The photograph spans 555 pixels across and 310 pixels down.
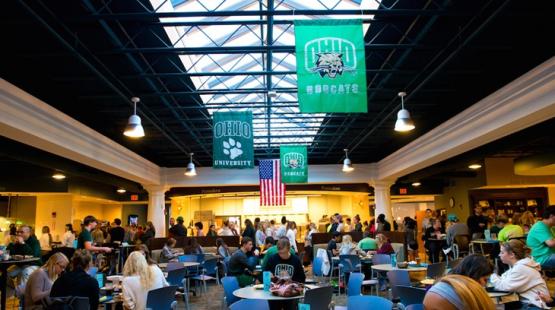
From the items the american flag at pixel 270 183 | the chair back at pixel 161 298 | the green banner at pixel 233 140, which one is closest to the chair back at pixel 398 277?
the chair back at pixel 161 298

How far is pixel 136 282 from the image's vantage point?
18.3 feet

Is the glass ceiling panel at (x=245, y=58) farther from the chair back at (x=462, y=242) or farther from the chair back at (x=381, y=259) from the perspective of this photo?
the chair back at (x=462, y=242)

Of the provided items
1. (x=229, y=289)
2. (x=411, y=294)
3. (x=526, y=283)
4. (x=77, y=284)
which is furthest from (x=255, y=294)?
(x=526, y=283)

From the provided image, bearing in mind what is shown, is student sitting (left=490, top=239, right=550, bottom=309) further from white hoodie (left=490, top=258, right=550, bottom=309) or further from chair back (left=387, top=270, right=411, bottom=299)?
chair back (left=387, top=270, right=411, bottom=299)

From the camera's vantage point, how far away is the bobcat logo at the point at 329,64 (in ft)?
20.7

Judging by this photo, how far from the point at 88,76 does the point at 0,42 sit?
1.90 metres

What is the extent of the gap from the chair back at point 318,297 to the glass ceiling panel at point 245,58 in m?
3.87

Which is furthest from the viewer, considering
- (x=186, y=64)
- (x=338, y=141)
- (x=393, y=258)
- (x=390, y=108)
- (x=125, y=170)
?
(x=338, y=141)

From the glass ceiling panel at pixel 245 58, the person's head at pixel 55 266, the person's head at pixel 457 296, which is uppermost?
the glass ceiling panel at pixel 245 58

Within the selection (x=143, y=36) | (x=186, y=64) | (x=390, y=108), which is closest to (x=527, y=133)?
(x=390, y=108)

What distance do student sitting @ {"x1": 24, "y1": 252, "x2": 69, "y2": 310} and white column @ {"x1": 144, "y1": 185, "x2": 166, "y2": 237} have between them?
1397 centimetres

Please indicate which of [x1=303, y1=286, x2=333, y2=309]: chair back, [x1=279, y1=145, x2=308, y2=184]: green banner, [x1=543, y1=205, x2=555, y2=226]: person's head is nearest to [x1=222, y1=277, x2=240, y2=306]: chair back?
[x1=303, y1=286, x2=333, y2=309]: chair back

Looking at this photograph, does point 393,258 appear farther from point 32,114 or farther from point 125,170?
point 125,170

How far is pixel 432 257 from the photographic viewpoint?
51.2 ft
